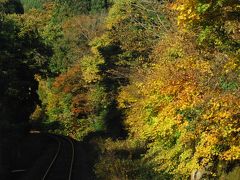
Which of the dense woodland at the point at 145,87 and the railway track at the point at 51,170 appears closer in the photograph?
the dense woodland at the point at 145,87

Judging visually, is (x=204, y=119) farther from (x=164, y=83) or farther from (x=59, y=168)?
(x=59, y=168)

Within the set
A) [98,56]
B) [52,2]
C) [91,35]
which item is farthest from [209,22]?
[52,2]

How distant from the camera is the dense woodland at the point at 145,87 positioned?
14.0 metres

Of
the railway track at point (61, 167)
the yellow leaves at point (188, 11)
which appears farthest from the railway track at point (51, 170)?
the yellow leaves at point (188, 11)

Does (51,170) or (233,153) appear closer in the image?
(233,153)

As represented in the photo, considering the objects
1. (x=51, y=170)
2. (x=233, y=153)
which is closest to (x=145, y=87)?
(x=233, y=153)

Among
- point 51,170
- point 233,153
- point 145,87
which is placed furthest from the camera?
point 51,170

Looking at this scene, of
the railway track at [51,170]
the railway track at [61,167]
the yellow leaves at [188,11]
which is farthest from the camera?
the railway track at [51,170]

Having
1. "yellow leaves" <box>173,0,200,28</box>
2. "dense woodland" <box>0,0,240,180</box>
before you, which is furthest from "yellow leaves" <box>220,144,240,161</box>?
"yellow leaves" <box>173,0,200,28</box>

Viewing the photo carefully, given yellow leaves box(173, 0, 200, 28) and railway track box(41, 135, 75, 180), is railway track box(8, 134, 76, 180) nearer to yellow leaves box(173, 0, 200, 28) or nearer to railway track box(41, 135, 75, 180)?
railway track box(41, 135, 75, 180)

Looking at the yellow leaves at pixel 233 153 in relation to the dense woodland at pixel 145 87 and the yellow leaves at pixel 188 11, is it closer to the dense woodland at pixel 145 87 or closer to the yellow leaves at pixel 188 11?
the dense woodland at pixel 145 87

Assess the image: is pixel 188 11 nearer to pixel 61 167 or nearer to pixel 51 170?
pixel 51 170

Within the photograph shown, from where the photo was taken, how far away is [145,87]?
21109mm

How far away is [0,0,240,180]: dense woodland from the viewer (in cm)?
1404
